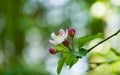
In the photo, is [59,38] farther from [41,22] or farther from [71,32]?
[41,22]

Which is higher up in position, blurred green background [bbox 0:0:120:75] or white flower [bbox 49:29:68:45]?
white flower [bbox 49:29:68:45]

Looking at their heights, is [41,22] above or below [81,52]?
below

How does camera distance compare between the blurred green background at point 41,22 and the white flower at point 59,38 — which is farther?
the blurred green background at point 41,22

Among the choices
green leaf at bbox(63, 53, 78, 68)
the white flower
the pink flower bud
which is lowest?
green leaf at bbox(63, 53, 78, 68)

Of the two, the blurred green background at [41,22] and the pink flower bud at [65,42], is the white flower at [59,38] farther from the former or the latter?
the blurred green background at [41,22]

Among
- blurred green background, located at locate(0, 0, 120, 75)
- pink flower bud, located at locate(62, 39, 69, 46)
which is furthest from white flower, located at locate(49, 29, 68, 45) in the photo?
blurred green background, located at locate(0, 0, 120, 75)

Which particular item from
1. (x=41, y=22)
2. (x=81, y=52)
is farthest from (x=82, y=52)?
(x=41, y=22)

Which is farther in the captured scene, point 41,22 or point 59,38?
point 41,22

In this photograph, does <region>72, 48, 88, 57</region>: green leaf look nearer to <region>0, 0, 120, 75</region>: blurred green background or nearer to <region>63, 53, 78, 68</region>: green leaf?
<region>63, 53, 78, 68</region>: green leaf

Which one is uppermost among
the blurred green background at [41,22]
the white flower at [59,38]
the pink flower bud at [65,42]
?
the white flower at [59,38]

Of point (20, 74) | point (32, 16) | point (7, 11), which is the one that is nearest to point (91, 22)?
point (7, 11)

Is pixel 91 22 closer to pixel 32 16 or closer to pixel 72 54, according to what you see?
pixel 32 16

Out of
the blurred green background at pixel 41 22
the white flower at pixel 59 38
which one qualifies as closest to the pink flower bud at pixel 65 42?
the white flower at pixel 59 38
